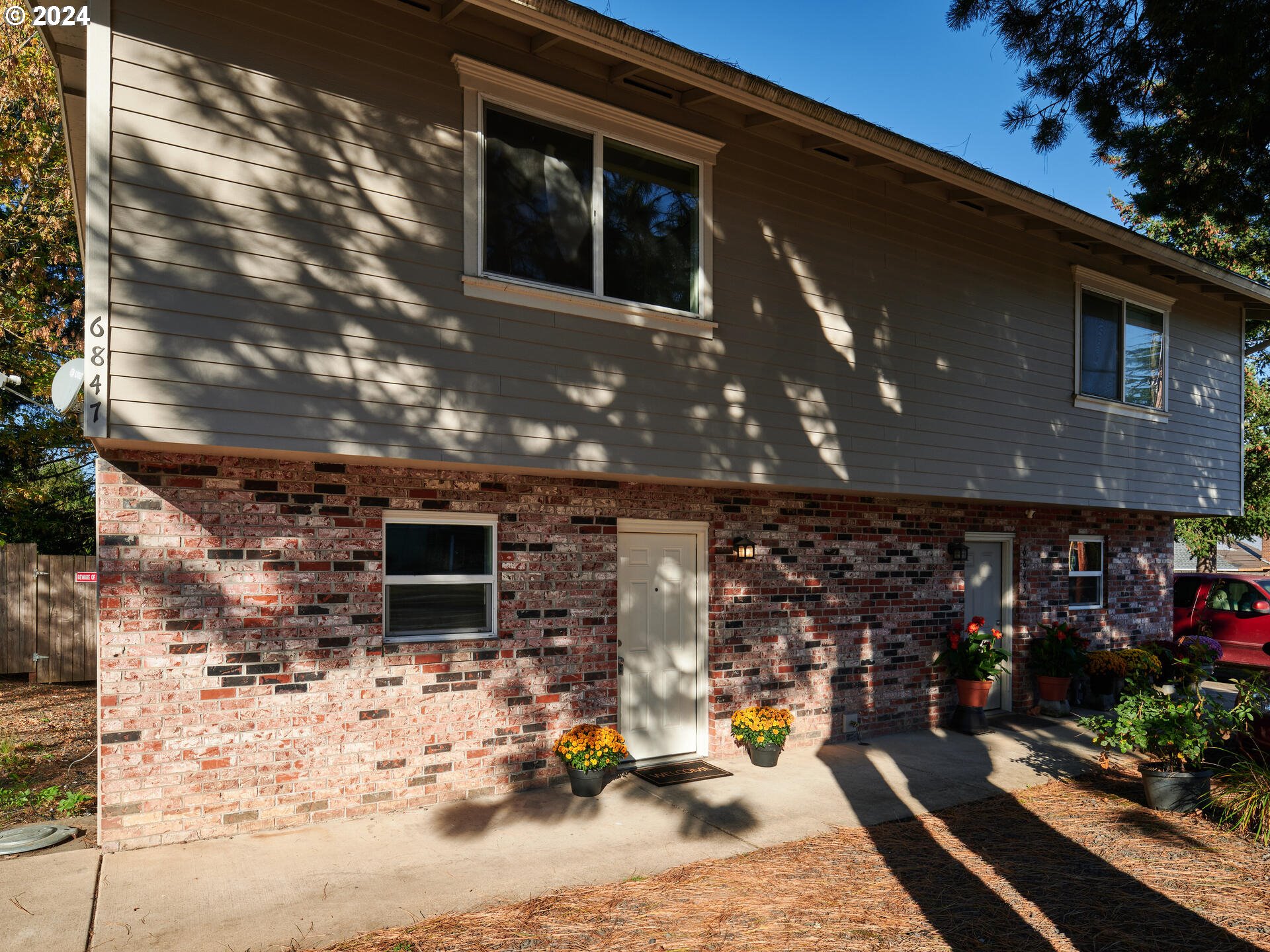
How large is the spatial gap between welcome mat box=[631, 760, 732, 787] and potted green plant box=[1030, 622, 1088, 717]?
17.0 feet

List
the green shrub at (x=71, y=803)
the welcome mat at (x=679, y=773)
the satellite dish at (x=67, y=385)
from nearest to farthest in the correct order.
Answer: the satellite dish at (x=67, y=385), the green shrub at (x=71, y=803), the welcome mat at (x=679, y=773)

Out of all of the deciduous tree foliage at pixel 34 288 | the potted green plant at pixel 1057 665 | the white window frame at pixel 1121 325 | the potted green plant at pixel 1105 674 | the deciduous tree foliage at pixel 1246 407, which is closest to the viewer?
the white window frame at pixel 1121 325

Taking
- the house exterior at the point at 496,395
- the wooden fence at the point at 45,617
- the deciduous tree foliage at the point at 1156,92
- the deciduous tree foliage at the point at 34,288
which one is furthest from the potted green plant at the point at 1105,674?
the deciduous tree foliage at the point at 34,288

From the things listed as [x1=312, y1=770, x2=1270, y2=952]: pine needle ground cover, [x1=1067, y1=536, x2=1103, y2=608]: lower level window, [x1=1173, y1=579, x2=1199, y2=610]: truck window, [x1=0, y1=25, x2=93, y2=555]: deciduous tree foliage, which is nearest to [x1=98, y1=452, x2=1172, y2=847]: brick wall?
[x1=312, y1=770, x2=1270, y2=952]: pine needle ground cover

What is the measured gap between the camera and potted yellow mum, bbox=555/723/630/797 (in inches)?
261

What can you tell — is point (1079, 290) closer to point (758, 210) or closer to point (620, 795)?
point (758, 210)

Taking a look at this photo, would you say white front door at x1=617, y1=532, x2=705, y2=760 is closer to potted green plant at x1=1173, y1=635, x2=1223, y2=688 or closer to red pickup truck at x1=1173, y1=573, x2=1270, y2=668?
potted green plant at x1=1173, y1=635, x2=1223, y2=688

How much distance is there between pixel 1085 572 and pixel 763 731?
6.55m

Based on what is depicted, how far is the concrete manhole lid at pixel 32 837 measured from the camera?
533 centimetres

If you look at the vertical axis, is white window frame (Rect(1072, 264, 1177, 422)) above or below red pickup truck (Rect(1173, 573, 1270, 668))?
above

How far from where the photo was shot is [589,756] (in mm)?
6629

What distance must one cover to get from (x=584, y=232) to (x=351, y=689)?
3772mm

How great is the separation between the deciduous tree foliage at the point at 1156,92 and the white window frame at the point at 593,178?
7.75 feet

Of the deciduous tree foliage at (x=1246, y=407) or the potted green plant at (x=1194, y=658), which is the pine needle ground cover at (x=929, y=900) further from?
the deciduous tree foliage at (x=1246, y=407)
